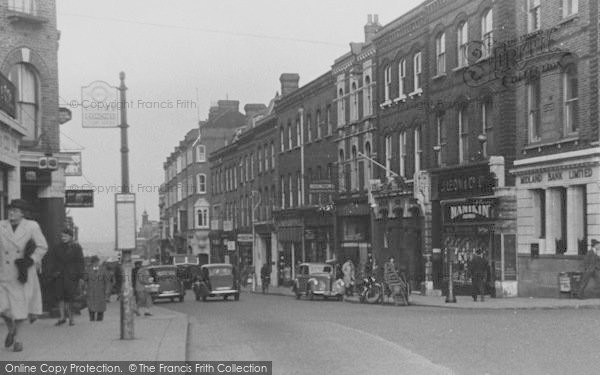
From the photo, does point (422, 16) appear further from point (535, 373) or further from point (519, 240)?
point (535, 373)

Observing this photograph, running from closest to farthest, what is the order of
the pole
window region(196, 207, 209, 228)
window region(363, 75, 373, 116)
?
the pole → window region(363, 75, 373, 116) → window region(196, 207, 209, 228)

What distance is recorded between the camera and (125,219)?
545 inches

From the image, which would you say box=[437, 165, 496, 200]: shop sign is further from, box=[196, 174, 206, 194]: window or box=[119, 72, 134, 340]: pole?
box=[196, 174, 206, 194]: window

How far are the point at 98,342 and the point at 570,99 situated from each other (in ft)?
63.1

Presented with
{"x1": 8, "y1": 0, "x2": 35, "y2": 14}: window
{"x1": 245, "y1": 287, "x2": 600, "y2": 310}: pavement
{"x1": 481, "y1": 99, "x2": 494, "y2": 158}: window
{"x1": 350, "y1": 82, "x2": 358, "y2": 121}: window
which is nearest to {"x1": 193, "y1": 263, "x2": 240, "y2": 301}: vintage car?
{"x1": 245, "y1": 287, "x2": 600, "y2": 310}: pavement

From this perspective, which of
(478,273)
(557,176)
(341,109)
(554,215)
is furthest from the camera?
(341,109)

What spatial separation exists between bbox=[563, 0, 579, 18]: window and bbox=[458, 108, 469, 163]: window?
7118 millimetres

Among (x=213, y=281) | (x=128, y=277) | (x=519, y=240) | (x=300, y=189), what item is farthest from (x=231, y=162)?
(x=128, y=277)

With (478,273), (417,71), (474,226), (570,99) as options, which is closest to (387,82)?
(417,71)

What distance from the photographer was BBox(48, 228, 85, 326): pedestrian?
16.6 m

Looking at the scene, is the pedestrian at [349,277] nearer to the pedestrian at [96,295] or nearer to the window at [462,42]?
the window at [462,42]

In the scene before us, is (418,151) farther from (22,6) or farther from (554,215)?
(22,6)

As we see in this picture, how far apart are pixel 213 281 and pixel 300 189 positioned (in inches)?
649

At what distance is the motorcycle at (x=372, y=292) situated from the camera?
3256 centimetres
